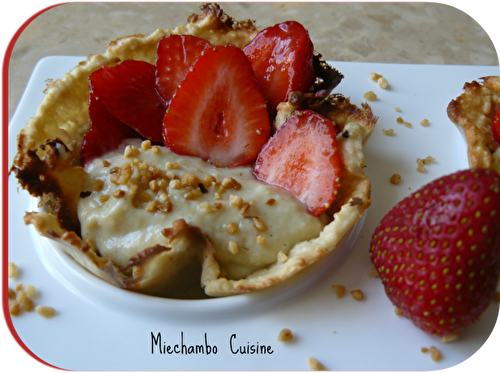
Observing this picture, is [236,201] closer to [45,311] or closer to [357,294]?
[357,294]

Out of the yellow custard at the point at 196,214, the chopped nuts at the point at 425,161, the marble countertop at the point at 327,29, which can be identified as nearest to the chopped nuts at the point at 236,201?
Result: the yellow custard at the point at 196,214

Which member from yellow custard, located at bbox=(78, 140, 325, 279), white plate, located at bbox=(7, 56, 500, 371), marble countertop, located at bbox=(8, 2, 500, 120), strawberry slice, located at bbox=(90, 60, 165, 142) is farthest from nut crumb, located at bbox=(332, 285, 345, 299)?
marble countertop, located at bbox=(8, 2, 500, 120)

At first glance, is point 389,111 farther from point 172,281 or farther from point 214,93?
point 172,281

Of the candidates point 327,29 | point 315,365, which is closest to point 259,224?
point 315,365

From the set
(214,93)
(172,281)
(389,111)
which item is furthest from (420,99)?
(172,281)

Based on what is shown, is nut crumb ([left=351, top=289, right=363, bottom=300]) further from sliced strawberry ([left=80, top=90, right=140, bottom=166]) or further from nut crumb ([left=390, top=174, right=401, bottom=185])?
sliced strawberry ([left=80, top=90, right=140, bottom=166])

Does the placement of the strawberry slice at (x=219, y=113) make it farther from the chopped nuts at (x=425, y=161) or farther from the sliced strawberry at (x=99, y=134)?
the chopped nuts at (x=425, y=161)
